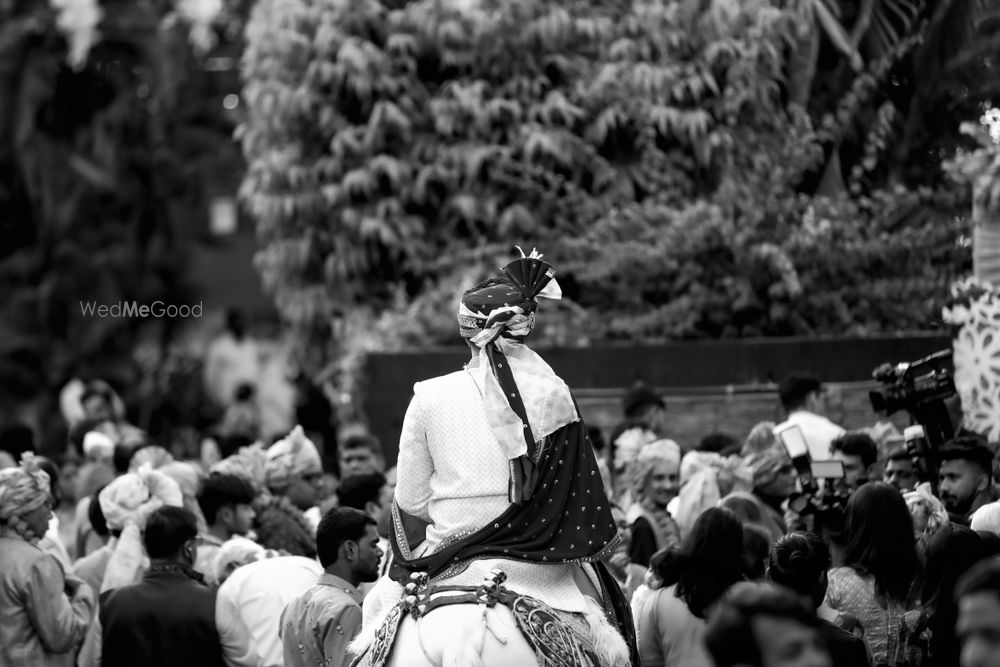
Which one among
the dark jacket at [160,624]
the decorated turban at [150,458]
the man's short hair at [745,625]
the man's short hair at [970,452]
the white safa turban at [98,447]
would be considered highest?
the man's short hair at [745,625]

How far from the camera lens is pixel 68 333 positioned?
22.0 meters

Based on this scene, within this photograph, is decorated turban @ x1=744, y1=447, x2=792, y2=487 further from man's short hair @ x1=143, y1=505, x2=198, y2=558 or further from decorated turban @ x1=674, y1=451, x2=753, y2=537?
man's short hair @ x1=143, y1=505, x2=198, y2=558

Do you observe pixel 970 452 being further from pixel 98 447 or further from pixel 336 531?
pixel 98 447

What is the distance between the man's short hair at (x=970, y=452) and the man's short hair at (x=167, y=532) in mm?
3347

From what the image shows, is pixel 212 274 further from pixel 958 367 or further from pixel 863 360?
pixel 958 367

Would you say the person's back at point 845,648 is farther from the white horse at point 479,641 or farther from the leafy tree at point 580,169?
the leafy tree at point 580,169

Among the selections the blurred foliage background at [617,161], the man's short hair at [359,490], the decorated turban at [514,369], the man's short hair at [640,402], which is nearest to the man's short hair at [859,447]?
the man's short hair at [640,402]

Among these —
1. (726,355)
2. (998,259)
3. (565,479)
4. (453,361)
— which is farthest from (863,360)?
(565,479)

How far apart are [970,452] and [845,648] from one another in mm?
2534

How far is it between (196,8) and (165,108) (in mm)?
1444

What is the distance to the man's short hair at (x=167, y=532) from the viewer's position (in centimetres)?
711

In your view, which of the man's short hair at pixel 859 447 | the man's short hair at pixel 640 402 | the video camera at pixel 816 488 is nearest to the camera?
the video camera at pixel 816 488

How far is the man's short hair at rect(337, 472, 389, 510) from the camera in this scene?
8.18 m

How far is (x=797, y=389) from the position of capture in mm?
10703
